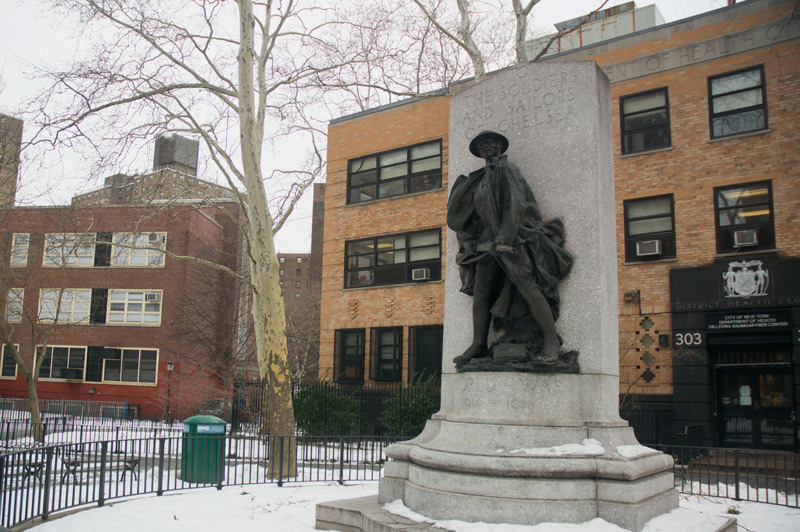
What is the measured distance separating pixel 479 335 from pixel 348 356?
63.8 feet

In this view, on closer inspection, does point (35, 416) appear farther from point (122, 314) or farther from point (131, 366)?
point (122, 314)

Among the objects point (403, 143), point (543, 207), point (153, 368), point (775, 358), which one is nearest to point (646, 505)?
point (543, 207)

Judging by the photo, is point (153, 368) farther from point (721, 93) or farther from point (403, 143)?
point (721, 93)

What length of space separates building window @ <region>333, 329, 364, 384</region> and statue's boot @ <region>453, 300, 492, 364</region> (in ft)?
60.7

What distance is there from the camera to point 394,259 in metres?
25.8

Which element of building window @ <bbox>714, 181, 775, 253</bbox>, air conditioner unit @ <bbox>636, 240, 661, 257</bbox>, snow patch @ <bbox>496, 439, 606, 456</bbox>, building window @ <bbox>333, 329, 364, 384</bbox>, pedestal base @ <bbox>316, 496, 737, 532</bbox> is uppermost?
building window @ <bbox>714, 181, 775, 253</bbox>

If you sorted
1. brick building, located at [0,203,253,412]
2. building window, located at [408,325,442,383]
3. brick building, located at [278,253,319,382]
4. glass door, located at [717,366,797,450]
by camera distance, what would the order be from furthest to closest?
brick building, located at [278,253,319,382], brick building, located at [0,203,253,412], building window, located at [408,325,442,383], glass door, located at [717,366,797,450]

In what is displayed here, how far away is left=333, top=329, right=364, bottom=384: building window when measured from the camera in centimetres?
2573

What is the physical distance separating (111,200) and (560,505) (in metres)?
45.1

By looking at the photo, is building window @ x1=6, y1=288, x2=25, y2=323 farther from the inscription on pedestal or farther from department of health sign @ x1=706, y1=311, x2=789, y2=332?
department of health sign @ x1=706, y1=311, x2=789, y2=332

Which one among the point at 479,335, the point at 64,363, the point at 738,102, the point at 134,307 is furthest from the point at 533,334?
the point at 64,363

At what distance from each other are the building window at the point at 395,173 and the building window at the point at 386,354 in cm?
539

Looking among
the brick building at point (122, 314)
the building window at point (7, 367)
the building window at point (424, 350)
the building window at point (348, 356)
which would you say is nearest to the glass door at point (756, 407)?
the building window at point (424, 350)

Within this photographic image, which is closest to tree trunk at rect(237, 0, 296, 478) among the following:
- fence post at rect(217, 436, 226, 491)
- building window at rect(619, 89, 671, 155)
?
fence post at rect(217, 436, 226, 491)
